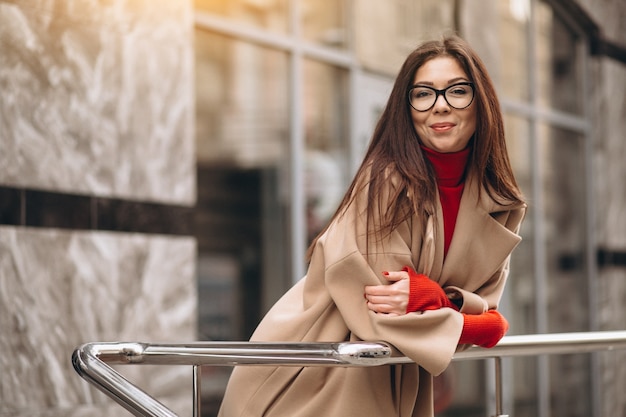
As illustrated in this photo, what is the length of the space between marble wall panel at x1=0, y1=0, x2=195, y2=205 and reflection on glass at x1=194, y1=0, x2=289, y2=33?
42.8 inches

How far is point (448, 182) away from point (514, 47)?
25.1 ft

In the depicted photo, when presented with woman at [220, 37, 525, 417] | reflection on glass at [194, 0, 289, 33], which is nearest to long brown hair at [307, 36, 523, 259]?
woman at [220, 37, 525, 417]

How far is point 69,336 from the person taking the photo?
202 inches

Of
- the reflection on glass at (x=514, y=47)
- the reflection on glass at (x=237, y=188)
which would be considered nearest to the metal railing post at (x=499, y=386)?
the reflection on glass at (x=237, y=188)

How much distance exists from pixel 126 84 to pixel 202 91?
1.58 meters

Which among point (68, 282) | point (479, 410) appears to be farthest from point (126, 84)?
point (479, 410)

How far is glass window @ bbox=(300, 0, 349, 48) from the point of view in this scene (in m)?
8.06

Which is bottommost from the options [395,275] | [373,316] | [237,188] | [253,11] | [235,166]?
[373,316]

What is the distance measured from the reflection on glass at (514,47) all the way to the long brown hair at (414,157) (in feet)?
22.8

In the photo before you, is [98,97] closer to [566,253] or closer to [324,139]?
[324,139]

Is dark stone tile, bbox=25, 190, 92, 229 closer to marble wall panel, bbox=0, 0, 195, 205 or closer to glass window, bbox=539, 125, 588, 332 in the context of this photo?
marble wall panel, bbox=0, 0, 195, 205

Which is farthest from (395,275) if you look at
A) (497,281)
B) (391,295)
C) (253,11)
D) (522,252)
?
(522,252)

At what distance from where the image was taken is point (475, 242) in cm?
313

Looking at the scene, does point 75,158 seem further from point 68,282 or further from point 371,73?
point 371,73
